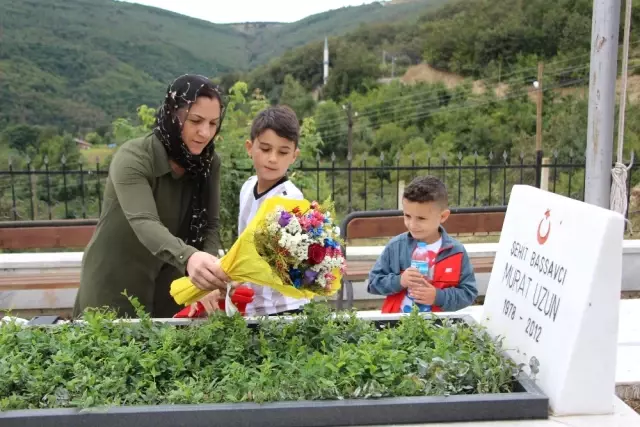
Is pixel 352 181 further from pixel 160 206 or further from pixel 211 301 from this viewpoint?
pixel 211 301

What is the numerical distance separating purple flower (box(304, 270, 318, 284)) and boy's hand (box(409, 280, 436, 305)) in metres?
0.69

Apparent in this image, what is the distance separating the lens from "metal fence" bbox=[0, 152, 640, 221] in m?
5.73

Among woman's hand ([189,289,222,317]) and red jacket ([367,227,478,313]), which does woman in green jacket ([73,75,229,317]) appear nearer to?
woman's hand ([189,289,222,317])

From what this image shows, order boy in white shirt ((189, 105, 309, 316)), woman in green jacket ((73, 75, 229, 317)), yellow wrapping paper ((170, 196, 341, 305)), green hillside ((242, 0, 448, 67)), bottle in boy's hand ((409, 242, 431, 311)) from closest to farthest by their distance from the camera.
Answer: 1. yellow wrapping paper ((170, 196, 341, 305))
2. woman in green jacket ((73, 75, 229, 317))
3. boy in white shirt ((189, 105, 309, 316))
4. bottle in boy's hand ((409, 242, 431, 311))
5. green hillside ((242, 0, 448, 67))

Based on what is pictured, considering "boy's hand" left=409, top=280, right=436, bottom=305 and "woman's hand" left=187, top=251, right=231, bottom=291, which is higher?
"woman's hand" left=187, top=251, right=231, bottom=291

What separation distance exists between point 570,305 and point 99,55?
38179mm

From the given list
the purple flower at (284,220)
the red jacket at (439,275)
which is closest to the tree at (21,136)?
the red jacket at (439,275)

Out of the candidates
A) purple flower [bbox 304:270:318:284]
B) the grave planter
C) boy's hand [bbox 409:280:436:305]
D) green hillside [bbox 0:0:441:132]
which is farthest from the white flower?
green hillside [bbox 0:0:441:132]

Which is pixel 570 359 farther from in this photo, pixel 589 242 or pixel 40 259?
pixel 40 259

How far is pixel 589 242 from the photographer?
1.47 meters

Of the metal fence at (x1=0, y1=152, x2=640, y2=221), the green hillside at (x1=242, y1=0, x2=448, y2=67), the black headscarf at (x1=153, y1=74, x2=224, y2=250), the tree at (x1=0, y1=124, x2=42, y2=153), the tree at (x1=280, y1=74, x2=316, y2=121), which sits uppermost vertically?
the green hillside at (x1=242, y1=0, x2=448, y2=67)

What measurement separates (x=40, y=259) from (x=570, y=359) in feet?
13.3

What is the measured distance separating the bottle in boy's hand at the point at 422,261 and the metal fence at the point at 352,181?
16.4 inches

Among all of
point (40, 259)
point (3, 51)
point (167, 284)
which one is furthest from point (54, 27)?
point (167, 284)
